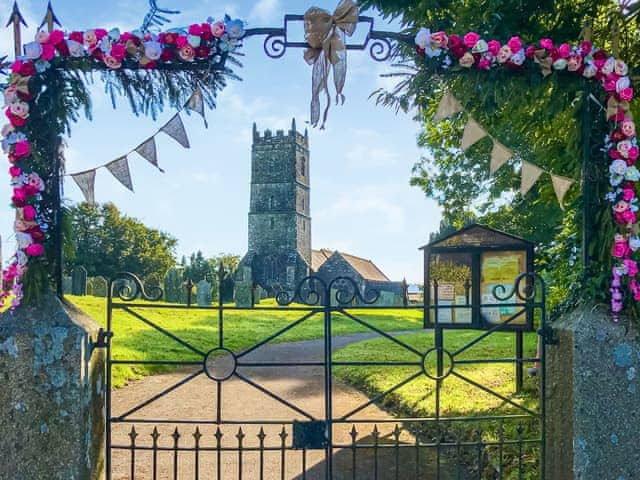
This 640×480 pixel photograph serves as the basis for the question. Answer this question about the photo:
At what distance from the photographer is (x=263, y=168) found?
5394cm

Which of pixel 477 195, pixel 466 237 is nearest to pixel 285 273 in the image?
pixel 477 195

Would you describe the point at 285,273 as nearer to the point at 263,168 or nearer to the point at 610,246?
the point at 263,168

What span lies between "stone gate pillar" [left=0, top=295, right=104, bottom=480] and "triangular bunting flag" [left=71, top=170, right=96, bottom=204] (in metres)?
0.95

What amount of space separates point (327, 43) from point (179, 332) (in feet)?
40.1

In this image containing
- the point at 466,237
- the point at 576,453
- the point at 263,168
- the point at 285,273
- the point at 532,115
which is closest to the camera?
the point at 576,453

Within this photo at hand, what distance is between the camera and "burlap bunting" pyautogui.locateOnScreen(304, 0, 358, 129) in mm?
4105

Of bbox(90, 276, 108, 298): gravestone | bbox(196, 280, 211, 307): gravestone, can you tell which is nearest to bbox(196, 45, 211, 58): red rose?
bbox(196, 280, 211, 307): gravestone

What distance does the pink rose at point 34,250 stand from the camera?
12.8 feet

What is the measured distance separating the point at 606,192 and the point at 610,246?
422mm

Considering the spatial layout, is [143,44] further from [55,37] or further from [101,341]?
[101,341]

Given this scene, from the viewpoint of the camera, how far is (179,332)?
15.1m

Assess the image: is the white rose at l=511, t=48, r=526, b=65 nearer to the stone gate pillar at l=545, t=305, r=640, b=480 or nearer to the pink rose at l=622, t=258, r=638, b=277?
the pink rose at l=622, t=258, r=638, b=277

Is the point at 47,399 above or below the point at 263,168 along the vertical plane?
below

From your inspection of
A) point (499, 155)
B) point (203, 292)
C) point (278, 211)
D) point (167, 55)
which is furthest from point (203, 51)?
point (278, 211)
